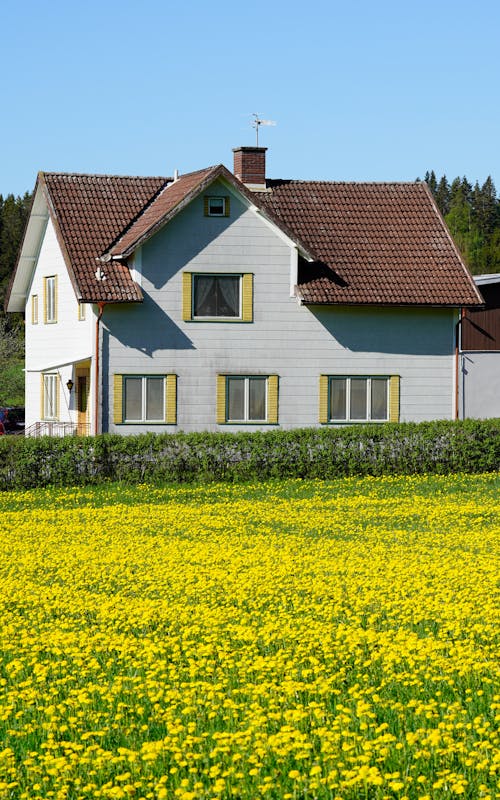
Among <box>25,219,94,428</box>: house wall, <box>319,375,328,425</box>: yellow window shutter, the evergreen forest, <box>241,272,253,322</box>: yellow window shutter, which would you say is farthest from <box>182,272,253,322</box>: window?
the evergreen forest

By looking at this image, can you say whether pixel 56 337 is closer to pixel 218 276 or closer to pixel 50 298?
pixel 50 298

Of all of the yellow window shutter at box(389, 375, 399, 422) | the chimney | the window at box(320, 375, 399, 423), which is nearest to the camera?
the window at box(320, 375, 399, 423)

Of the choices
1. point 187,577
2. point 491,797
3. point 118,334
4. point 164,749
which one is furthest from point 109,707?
point 118,334

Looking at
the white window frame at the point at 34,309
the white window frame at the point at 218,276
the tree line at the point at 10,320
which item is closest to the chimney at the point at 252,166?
the white window frame at the point at 218,276

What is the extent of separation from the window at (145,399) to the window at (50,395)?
531cm

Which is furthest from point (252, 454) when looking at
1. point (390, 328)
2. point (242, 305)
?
point (390, 328)

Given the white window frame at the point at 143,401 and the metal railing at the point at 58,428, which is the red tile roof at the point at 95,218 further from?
the metal railing at the point at 58,428

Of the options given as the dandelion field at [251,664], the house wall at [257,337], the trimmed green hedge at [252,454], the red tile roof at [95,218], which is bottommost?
the dandelion field at [251,664]

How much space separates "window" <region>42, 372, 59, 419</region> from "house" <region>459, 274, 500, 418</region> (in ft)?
50.1

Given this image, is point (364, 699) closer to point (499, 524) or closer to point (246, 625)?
point (246, 625)

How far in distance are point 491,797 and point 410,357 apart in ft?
101

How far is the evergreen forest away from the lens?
207 feet

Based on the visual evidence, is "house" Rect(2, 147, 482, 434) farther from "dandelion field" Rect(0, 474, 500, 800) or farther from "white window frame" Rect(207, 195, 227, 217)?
"dandelion field" Rect(0, 474, 500, 800)

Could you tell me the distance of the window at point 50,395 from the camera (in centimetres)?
3994
